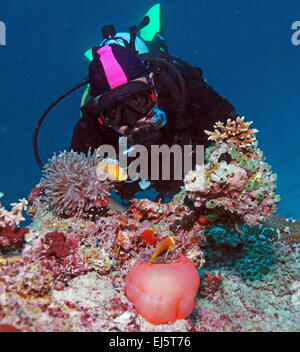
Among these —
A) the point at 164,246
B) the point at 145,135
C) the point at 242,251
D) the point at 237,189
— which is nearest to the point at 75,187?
the point at 164,246

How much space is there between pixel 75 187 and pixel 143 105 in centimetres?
188

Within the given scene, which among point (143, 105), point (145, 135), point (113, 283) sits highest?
point (143, 105)

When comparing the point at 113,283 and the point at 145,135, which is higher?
the point at 145,135

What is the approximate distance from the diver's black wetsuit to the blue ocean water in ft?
176

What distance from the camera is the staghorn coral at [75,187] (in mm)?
2633

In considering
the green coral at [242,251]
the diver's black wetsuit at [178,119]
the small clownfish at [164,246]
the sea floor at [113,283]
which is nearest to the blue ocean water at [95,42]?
the diver's black wetsuit at [178,119]

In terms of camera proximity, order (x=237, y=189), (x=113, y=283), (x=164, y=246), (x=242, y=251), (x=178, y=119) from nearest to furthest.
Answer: (x=164, y=246), (x=113, y=283), (x=237, y=189), (x=242, y=251), (x=178, y=119)

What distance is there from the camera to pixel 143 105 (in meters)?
3.75

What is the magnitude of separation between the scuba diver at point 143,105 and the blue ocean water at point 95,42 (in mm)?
53727

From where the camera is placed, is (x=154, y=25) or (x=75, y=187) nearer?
(x=75, y=187)

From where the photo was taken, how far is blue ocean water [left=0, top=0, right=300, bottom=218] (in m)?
56.8

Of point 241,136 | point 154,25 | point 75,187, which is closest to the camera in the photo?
point 75,187

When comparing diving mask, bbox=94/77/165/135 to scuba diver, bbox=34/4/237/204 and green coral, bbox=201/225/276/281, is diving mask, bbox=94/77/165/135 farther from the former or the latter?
green coral, bbox=201/225/276/281

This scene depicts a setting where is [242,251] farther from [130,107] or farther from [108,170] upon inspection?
[130,107]
